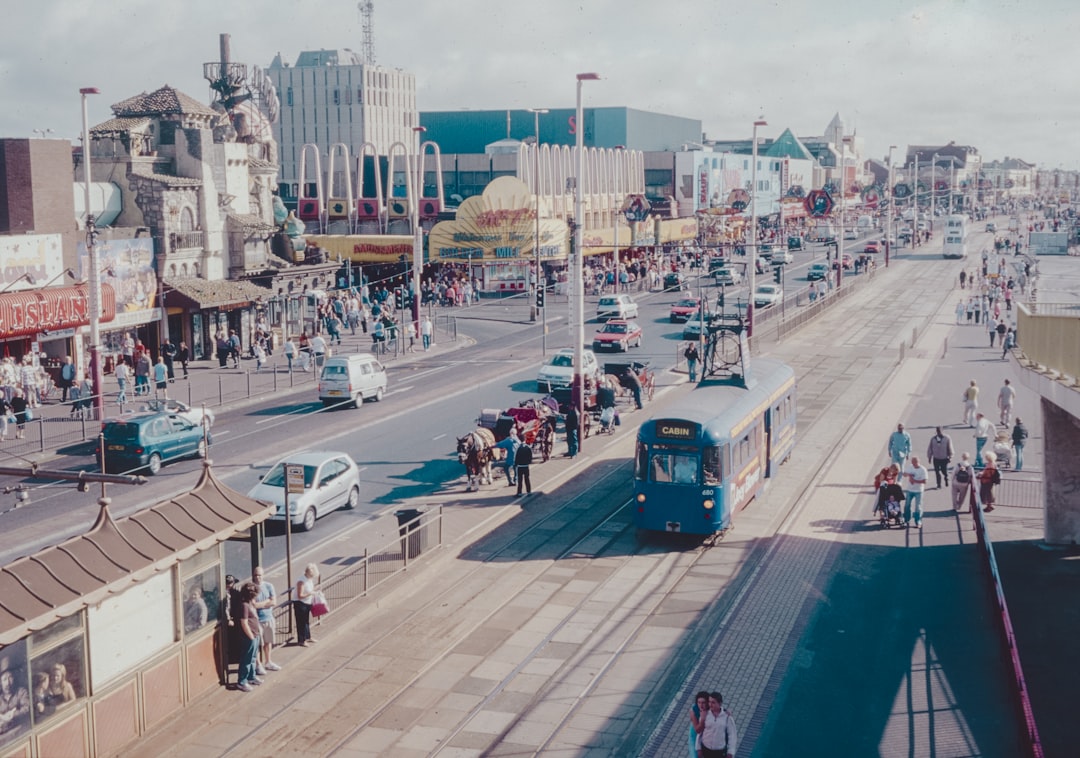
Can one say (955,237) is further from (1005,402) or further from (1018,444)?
(1018,444)

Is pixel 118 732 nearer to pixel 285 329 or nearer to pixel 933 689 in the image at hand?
pixel 933 689

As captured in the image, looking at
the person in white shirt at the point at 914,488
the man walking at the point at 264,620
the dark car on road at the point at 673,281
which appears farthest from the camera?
the dark car on road at the point at 673,281

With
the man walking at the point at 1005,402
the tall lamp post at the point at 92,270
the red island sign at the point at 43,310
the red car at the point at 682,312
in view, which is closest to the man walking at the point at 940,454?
the man walking at the point at 1005,402

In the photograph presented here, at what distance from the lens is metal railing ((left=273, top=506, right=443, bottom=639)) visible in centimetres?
1916

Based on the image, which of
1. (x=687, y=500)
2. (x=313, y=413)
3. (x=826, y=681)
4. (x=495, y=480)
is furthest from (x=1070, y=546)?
(x=313, y=413)

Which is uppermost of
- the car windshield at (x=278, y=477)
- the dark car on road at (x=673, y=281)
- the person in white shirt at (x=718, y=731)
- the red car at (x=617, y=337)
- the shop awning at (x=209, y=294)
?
the shop awning at (x=209, y=294)

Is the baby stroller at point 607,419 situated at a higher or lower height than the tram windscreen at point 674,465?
lower

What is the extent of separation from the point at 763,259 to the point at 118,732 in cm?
9255

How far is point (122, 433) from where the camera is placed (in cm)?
3139

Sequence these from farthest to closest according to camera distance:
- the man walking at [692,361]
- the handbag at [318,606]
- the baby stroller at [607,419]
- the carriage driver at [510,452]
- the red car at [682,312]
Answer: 1. the red car at [682,312]
2. the man walking at [692,361]
3. the baby stroller at [607,419]
4. the carriage driver at [510,452]
5. the handbag at [318,606]

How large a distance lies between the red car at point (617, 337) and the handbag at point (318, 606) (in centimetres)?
3547

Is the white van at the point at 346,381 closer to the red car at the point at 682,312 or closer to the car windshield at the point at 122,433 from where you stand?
the car windshield at the point at 122,433

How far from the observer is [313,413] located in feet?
130

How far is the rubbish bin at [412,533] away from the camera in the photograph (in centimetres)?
2245
